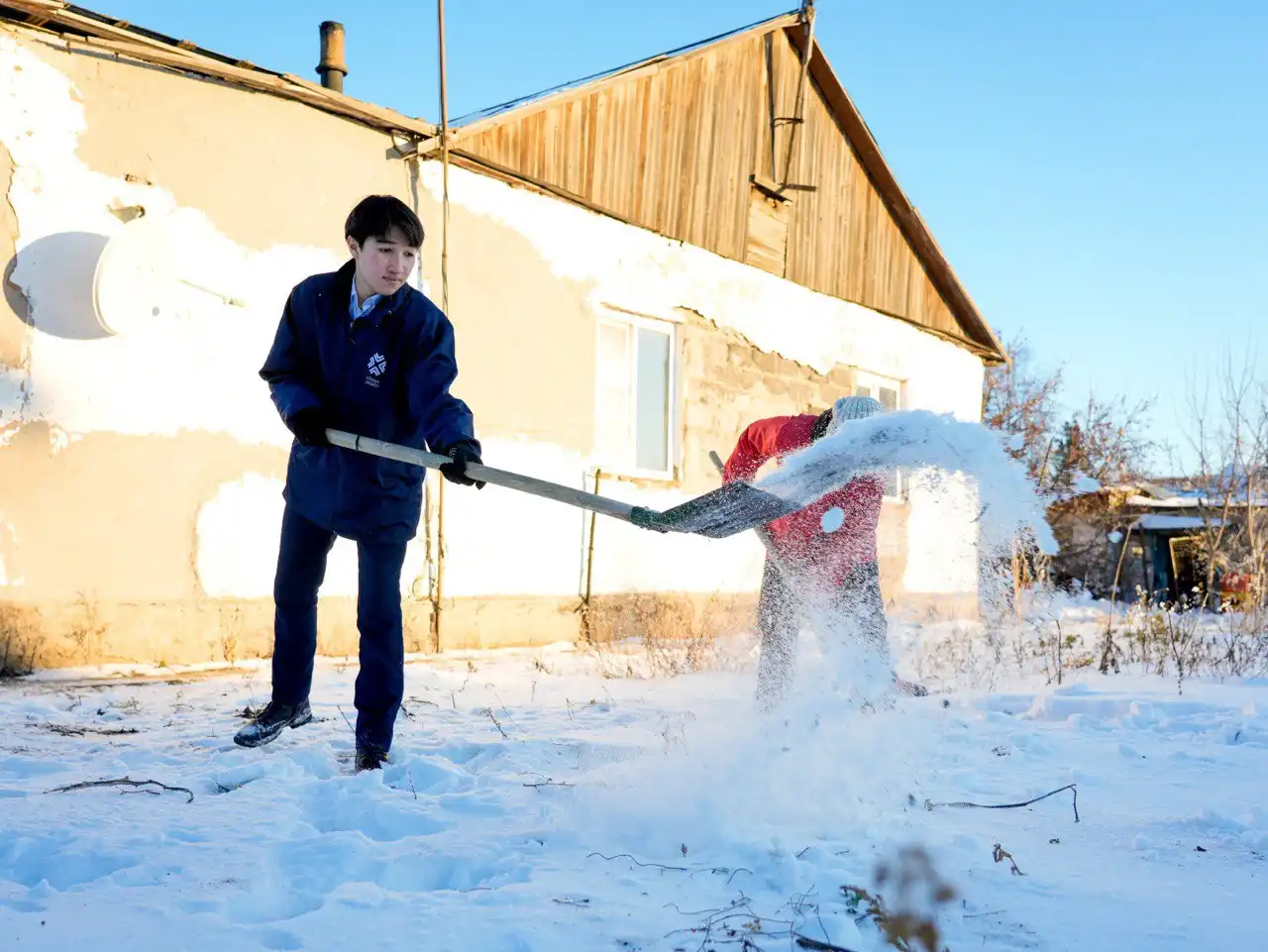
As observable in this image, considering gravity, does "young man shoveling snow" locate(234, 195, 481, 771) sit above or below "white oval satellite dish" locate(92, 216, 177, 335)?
below

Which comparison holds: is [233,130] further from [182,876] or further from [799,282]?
[799,282]

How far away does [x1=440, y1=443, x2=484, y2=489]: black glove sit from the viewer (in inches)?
112

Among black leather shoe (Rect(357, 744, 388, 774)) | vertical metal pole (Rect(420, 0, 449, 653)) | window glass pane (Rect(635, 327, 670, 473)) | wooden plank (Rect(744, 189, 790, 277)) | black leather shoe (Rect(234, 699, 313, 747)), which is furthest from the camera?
wooden plank (Rect(744, 189, 790, 277))

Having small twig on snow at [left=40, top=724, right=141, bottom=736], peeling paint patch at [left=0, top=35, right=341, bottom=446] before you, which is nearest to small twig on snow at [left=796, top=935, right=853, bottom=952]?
small twig on snow at [left=40, top=724, right=141, bottom=736]

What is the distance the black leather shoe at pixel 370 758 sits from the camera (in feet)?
9.69

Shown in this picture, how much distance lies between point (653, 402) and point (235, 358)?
346cm

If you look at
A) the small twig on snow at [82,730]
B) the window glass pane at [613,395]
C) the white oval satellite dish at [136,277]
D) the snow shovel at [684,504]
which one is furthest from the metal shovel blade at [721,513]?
the window glass pane at [613,395]

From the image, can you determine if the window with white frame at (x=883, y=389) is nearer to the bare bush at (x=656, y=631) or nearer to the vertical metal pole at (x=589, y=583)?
the bare bush at (x=656, y=631)

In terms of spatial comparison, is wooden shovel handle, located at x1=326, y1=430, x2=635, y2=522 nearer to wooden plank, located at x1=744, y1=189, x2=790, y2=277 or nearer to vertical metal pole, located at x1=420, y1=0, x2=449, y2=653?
vertical metal pole, located at x1=420, y1=0, x2=449, y2=653

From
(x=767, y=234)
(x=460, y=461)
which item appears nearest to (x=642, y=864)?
(x=460, y=461)

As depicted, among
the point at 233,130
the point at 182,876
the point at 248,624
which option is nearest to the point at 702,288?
the point at 233,130

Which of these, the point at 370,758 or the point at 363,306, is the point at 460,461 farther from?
the point at 370,758

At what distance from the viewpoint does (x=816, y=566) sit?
413 cm

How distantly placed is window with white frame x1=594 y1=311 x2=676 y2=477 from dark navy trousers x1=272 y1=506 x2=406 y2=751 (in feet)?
14.1
